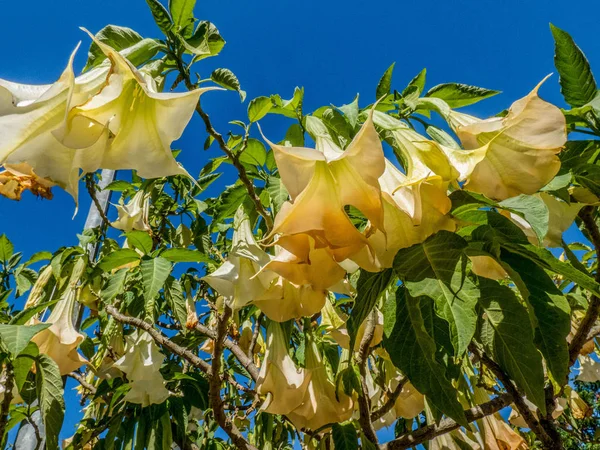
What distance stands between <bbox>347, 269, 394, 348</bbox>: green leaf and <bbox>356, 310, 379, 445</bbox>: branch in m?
0.42

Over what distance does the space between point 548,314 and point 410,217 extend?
0.82ft

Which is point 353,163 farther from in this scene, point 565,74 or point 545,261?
point 565,74

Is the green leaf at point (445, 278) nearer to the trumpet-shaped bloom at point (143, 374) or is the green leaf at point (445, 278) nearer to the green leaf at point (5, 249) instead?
the trumpet-shaped bloom at point (143, 374)

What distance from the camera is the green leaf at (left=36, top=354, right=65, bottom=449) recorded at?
1.26 metres

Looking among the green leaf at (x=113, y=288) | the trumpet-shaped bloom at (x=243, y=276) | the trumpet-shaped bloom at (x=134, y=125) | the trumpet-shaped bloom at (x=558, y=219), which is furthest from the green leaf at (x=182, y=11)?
the green leaf at (x=113, y=288)

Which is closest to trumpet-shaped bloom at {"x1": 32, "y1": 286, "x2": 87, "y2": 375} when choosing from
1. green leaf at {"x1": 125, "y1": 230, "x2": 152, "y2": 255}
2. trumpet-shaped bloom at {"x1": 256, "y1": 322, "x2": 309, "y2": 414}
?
green leaf at {"x1": 125, "y1": 230, "x2": 152, "y2": 255}

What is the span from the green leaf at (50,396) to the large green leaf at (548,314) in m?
1.15

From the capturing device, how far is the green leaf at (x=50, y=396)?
126 centimetres

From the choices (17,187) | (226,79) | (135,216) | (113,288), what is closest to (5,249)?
(17,187)

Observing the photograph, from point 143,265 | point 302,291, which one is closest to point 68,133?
point 302,291

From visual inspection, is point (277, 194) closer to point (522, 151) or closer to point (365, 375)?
point (522, 151)

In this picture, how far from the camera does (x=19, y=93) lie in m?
0.68

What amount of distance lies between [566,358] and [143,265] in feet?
3.92

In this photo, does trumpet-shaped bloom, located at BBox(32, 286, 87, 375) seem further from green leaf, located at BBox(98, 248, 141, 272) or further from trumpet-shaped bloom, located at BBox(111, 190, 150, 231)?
trumpet-shaped bloom, located at BBox(111, 190, 150, 231)
